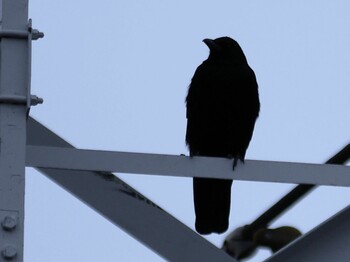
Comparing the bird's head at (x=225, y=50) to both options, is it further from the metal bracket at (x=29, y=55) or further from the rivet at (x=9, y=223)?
the rivet at (x=9, y=223)

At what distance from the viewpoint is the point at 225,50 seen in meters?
4.36

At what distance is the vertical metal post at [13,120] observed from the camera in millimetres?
1467

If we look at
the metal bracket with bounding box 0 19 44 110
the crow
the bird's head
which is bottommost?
the metal bracket with bounding box 0 19 44 110

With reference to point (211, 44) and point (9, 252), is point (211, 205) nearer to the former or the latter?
point (211, 44)

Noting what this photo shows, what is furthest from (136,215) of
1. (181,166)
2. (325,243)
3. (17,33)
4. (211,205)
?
(211,205)

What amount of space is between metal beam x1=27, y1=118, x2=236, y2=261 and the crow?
1.78 metres

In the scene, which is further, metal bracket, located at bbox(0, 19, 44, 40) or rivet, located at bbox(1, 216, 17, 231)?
metal bracket, located at bbox(0, 19, 44, 40)

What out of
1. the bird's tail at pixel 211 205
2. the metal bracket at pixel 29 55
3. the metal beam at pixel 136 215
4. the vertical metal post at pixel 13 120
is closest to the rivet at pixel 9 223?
the vertical metal post at pixel 13 120

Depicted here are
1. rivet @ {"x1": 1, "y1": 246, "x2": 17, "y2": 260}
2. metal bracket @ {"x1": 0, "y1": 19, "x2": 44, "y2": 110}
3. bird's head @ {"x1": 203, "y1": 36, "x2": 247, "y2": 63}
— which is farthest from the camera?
bird's head @ {"x1": 203, "y1": 36, "x2": 247, "y2": 63}

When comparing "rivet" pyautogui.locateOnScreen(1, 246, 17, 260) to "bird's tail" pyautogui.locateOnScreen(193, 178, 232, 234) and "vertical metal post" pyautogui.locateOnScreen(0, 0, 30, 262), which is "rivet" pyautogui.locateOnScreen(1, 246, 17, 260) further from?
"bird's tail" pyautogui.locateOnScreen(193, 178, 232, 234)

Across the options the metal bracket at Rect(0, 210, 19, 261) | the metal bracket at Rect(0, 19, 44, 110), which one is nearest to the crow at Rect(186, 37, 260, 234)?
the metal bracket at Rect(0, 19, 44, 110)

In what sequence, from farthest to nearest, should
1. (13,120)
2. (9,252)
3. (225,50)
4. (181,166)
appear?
1. (225,50)
2. (181,166)
3. (13,120)
4. (9,252)

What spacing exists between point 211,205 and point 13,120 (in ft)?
7.53

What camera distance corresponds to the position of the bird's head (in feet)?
14.1
